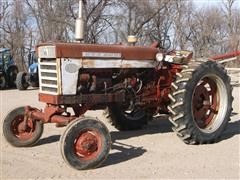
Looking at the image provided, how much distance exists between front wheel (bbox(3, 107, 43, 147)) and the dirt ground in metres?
0.13

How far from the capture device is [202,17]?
4594cm

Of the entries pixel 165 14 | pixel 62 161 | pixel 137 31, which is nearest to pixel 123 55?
pixel 62 161

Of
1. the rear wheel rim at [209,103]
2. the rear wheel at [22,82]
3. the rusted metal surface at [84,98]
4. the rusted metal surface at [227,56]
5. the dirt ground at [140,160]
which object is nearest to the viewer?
the dirt ground at [140,160]

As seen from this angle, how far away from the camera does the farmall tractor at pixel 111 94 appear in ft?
19.7

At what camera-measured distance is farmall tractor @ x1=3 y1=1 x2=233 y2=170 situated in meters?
6.00

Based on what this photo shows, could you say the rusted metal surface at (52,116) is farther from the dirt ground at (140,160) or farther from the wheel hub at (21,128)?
the dirt ground at (140,160)

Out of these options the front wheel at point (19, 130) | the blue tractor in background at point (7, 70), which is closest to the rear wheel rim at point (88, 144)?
the front wheel at point (19, 130)

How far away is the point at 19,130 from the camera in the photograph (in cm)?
715

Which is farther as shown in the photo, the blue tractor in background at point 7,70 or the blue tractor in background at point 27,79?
the blue tractor in background at point 7,70

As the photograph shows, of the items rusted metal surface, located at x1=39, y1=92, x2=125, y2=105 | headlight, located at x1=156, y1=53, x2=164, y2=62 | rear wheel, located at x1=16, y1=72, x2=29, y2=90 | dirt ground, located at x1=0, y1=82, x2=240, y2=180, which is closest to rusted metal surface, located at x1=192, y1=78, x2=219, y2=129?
dirt ground, located at x1=0, y1=82, x2=240, y2=180

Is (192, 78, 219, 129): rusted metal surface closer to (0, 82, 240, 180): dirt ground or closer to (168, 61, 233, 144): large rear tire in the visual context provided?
(168, 61, 233, 144): large rear tire

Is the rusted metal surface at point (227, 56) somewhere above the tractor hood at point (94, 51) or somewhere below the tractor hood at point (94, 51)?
below

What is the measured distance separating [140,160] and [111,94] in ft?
→ 3.70

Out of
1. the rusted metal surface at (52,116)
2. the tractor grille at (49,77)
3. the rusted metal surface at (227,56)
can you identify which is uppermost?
the rusted metal surface at (227,56)
